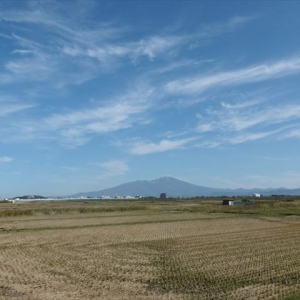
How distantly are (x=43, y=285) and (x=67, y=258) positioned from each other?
243 inches

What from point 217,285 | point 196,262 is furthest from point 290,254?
point 217,285

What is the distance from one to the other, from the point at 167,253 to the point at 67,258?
5.39 meters

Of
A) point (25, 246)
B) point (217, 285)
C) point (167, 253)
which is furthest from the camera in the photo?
point (25, 246)

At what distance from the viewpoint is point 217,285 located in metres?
13.4

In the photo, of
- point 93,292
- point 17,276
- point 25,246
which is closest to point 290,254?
point 93,292

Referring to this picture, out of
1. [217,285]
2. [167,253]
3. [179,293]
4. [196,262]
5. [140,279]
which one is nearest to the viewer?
[179,293]

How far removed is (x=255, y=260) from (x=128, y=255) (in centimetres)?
675

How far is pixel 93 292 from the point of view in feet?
42.5

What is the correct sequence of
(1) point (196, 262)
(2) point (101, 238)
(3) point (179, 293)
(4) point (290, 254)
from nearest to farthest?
(3) point (179, 293) < (1) point (196, 262) < (4) point (290, 254) < (2) point (101, 238)

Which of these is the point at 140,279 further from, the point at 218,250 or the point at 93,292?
the point at 218,250

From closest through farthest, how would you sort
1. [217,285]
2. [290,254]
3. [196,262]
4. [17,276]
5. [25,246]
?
[217,285] < [17,276] < [196,262] < [290,254] < [25,246]

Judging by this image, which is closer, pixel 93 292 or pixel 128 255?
pixel 93 292

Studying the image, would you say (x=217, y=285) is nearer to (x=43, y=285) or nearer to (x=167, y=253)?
(x=43, y=285)

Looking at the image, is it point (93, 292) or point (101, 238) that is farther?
point (101, 238)
